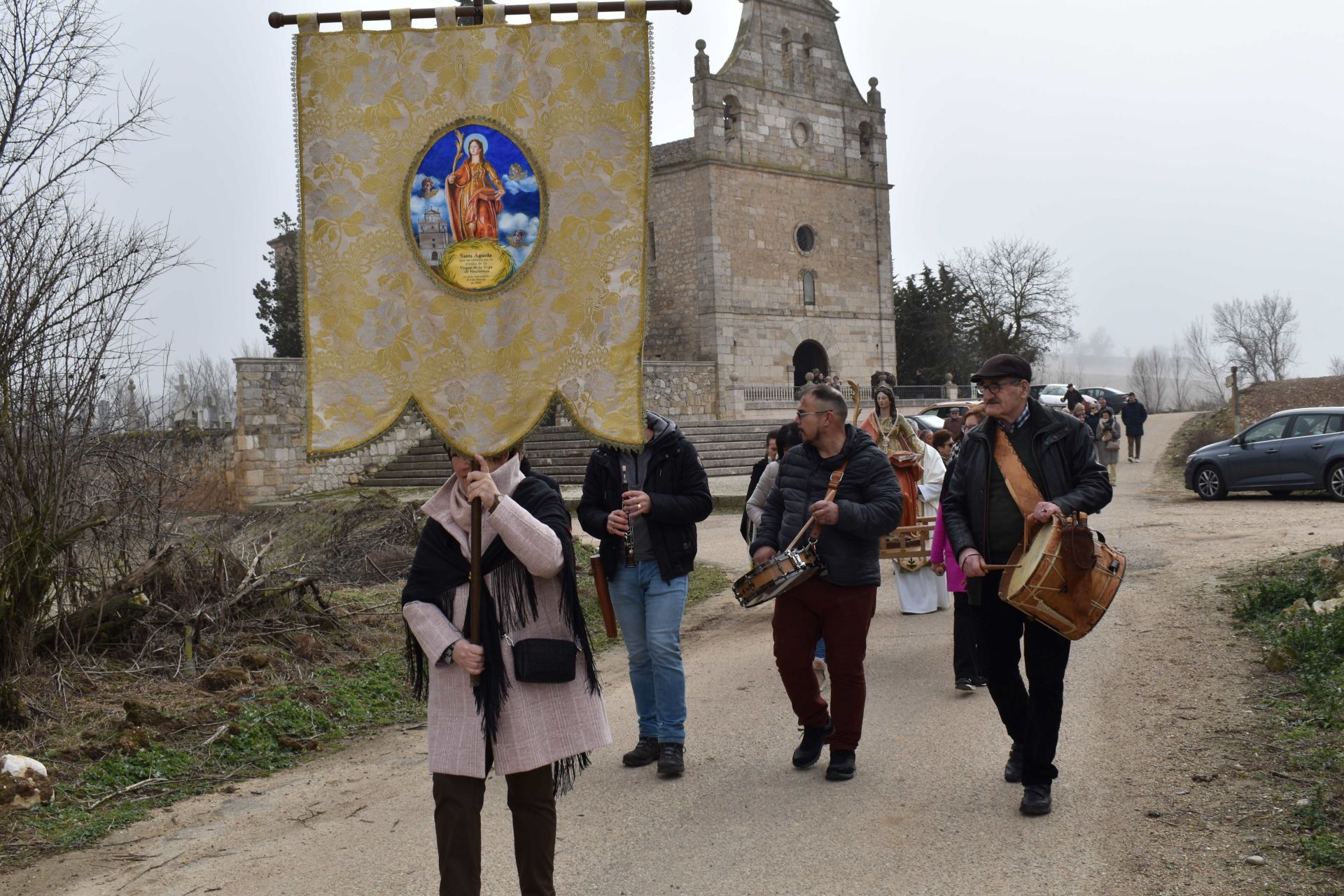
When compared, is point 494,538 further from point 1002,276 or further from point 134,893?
point 1002,276

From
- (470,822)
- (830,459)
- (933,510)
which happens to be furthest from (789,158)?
(470,822)

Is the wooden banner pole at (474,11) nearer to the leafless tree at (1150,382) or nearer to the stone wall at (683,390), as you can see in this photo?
the stone wall at (683,390)

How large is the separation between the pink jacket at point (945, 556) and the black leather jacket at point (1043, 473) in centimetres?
220

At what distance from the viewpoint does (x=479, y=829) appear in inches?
159

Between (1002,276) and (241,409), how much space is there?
39516 millimetres

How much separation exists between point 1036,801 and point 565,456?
24328mm

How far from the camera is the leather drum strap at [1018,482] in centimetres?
536

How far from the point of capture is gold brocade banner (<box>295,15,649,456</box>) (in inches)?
172

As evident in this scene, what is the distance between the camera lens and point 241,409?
27.6 metres

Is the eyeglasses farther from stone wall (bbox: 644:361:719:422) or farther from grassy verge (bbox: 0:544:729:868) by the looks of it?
stone wall (bbox: 644:361:719:422)

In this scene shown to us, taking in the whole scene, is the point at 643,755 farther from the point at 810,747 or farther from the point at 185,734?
the point at 185,734

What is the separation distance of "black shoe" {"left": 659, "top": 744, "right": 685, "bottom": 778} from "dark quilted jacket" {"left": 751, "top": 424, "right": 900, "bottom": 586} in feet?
3.61

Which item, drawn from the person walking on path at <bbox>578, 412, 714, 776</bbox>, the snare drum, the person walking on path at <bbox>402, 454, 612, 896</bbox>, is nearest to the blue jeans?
the person walking on path at <bbox>578, 412, 714, 776</bbox>

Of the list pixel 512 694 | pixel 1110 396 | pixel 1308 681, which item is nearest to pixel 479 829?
pixel 512 694
